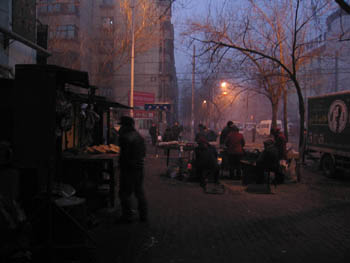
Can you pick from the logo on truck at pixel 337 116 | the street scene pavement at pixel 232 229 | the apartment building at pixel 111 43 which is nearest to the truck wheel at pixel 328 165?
the logo on truck at pixel 337 116

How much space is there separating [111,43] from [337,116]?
23.5m

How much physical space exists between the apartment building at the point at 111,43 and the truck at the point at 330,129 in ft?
32.9

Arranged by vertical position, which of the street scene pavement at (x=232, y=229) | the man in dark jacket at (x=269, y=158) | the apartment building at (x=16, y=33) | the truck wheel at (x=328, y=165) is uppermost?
the apartment building at (x=16, y=33)

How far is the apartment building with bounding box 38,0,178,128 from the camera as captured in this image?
82.6 feet

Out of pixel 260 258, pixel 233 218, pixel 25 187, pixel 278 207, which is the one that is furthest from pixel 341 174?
pixel 25 187

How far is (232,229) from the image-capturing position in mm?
5516

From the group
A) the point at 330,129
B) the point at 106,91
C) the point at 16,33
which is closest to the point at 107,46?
the point at 106,91

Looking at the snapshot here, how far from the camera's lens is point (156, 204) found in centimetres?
733

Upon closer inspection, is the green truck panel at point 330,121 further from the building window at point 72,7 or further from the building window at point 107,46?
the building window at point 72,7

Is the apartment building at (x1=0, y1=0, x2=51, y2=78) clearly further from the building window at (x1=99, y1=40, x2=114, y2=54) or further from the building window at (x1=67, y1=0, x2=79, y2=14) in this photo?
the building window at (x1=67, y1=0, x2=79, y2=14)

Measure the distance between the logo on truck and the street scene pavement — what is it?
131 inches

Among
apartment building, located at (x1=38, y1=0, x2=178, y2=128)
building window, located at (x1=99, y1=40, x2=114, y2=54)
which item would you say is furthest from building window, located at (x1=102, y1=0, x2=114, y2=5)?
building window, located at (x1=99, y1=40, x2=114, y2=54)

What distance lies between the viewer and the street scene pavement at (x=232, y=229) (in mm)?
4379

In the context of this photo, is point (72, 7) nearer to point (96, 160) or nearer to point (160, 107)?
point (160, 107)
